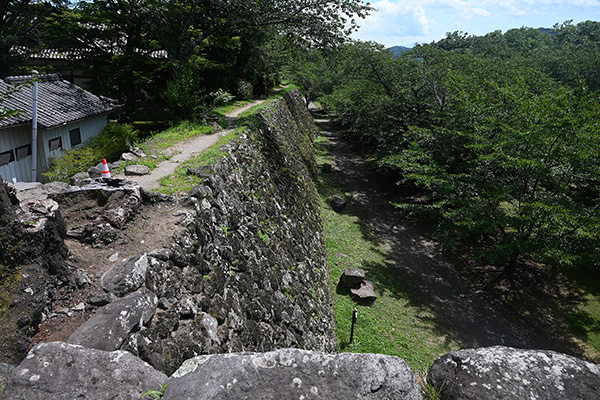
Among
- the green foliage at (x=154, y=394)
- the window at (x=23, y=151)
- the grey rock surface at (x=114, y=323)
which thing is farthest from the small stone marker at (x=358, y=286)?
the window at (x=23, y=151)

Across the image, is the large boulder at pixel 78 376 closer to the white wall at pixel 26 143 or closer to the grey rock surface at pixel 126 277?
the grey rock surface at pixel 126 277

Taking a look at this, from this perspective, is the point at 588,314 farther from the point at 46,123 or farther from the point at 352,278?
the point at 46,123

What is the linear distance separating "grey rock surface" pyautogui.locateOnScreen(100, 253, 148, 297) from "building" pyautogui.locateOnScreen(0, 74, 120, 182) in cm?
1002

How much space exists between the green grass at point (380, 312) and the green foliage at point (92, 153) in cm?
1183

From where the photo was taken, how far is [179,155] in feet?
39.1

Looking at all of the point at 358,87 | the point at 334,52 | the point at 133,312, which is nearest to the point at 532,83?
the point at 358,87

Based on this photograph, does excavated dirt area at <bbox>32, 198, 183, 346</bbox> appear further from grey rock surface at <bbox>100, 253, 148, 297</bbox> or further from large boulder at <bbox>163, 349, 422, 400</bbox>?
large boulder at <bbox>163, 349, 422, 400</bbox>

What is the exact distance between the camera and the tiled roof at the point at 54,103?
13453mm

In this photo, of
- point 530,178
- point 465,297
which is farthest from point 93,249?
point 530,178

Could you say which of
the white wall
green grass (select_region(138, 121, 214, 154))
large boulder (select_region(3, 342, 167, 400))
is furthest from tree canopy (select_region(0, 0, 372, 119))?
large boulder (select_region(3, 342, 167, 400))

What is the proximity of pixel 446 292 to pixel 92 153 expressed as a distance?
58.2ft

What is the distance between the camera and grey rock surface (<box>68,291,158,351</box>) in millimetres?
3539

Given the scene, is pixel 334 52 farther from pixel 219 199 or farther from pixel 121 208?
pixel 121 208

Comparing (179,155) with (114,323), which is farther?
(179,155)
